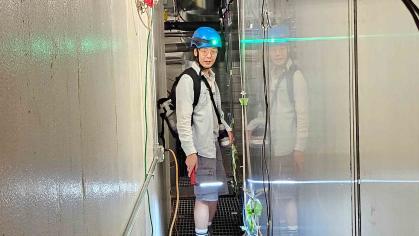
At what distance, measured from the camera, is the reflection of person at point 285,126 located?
66.7 inches

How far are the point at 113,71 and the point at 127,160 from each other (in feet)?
1.29

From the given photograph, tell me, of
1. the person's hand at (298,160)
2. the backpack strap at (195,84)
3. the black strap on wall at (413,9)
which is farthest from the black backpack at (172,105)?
the black strap on wall at (413,9)

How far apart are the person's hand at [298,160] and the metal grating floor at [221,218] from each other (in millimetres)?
1855

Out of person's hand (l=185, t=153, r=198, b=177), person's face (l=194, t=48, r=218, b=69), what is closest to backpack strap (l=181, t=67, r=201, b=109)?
person's face (l=194, t=48, r=218, b=69)

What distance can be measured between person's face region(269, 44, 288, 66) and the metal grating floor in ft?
5.89

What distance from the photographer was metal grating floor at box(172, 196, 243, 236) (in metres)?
3.52

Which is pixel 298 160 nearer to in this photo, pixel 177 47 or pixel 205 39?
pixel 205 39

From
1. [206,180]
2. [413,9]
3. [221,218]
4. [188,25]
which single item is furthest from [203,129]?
[413,9]

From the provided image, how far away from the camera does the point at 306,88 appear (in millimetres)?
1573

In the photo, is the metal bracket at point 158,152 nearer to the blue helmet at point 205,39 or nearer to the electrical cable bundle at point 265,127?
the electrical cable bundle at point 265,127

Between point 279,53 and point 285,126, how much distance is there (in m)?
0.34

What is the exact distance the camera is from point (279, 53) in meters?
2.03

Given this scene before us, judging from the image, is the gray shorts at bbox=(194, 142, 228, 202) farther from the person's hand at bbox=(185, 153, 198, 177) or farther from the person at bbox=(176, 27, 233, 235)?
the person's hand at bbox=(185, 153, 198, 177)

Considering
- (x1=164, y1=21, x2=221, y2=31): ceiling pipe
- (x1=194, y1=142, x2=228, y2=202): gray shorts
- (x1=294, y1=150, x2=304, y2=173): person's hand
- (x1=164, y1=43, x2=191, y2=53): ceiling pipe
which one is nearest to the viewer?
(x1=294, y1=150, x2=304, y2=173): person's hand
